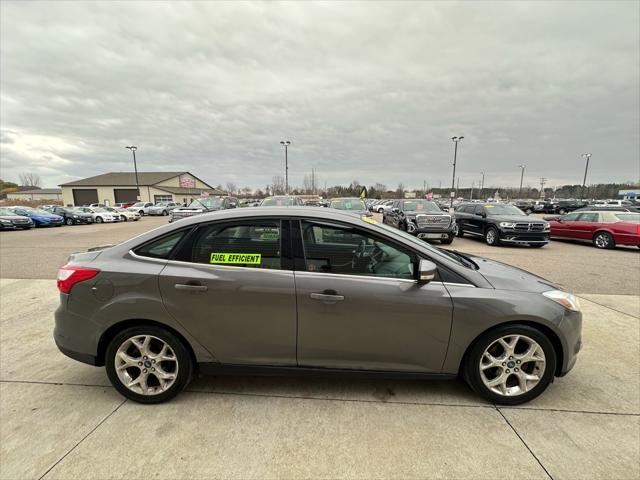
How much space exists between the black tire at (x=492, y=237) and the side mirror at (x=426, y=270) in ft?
35.1

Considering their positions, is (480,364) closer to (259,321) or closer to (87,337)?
(259,321)

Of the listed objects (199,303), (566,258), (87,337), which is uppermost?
(199,303)

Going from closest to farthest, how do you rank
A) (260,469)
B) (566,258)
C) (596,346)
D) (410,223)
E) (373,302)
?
(260,469) < (373,302) < (596,346) < (566,258) < (410,223)

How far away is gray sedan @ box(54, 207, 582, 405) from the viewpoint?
7.68ft

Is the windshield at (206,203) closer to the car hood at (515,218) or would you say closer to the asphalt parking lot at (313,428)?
the asphalt parking lot at (313,428)

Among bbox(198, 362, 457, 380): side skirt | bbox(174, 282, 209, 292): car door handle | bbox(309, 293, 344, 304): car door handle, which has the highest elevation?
bbox(174, 282, 209, 292): car door handle

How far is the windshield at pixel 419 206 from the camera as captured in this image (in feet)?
40.0

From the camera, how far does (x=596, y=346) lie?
346 centimetres

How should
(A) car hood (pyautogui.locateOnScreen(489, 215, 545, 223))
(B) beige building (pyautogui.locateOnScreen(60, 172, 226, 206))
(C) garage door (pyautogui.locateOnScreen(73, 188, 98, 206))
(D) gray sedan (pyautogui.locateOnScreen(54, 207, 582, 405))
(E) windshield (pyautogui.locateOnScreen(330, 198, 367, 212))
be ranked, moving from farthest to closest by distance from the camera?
(C) garage door (pyautogui.locateOnScreen(73, 188, 98, 206))
(B) beige building (pyautogui.locateOnScreen(60, 172, 226, 206))
(E) windshield (pyautogui.locateOnScreen(330, 198, 367, 212))
(A) car hood (pyautogui.locateOnScreen(489, 215, 545, 223))
(D) gray sedan (pyautogui.locateOnScreen(54, 207, 582, 405))

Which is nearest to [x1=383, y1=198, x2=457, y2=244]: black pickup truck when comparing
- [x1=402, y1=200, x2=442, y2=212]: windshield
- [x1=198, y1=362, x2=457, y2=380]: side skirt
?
[x1=402, y1=200, x2=442, y2=212]: windshield

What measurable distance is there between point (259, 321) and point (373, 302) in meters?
0.93

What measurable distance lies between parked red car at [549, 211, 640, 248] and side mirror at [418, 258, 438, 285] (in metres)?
12.5

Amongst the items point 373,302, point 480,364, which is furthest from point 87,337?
point 480,364

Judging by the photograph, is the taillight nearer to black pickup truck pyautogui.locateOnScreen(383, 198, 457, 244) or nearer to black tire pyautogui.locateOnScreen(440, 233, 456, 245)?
black pickup truck pyautogui.locateOnScreen(383, 198, 457, 244)
